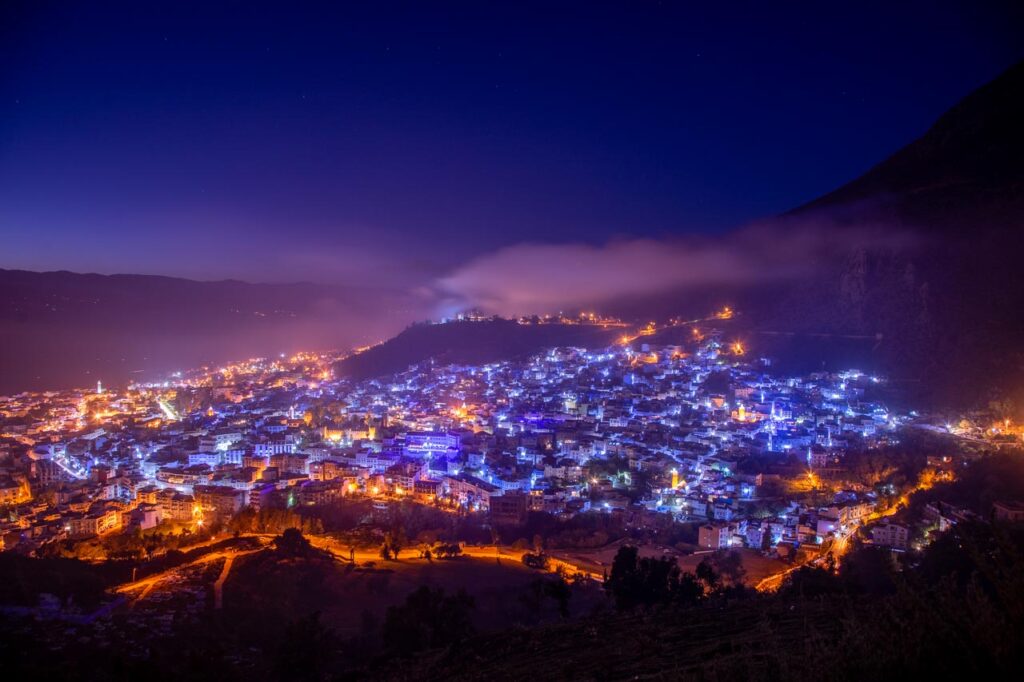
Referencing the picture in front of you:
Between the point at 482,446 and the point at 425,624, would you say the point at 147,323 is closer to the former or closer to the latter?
the point at 482,446

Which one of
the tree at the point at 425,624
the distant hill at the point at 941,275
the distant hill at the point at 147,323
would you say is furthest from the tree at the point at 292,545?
the distant hill at the point at 147,323

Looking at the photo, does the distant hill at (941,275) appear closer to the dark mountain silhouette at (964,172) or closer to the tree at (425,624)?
the dark mountain silhouette at (964,172)

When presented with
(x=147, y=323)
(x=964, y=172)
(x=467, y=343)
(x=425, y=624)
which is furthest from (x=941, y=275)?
(x=147, y=323)

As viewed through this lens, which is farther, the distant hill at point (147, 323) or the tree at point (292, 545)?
the distant hill at point (147, 323)

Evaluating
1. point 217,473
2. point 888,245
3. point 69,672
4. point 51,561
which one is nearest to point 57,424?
point 217,473

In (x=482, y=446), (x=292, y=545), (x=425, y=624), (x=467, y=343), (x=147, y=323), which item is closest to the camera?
(x=425, y=624)

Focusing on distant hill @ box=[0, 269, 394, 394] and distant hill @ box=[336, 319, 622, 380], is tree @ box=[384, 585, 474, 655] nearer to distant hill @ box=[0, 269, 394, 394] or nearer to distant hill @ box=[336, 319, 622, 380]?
distant hill @ box=[336, 319, 622, 380]

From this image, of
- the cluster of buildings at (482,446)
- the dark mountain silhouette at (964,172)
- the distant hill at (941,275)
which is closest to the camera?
the cluster of buildings at (482,446)

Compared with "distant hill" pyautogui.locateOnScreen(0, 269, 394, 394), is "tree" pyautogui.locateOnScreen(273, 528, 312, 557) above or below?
below

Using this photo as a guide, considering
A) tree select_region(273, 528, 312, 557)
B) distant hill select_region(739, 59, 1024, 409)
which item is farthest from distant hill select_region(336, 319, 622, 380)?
tree select_region(273, 528, 312, 557)
